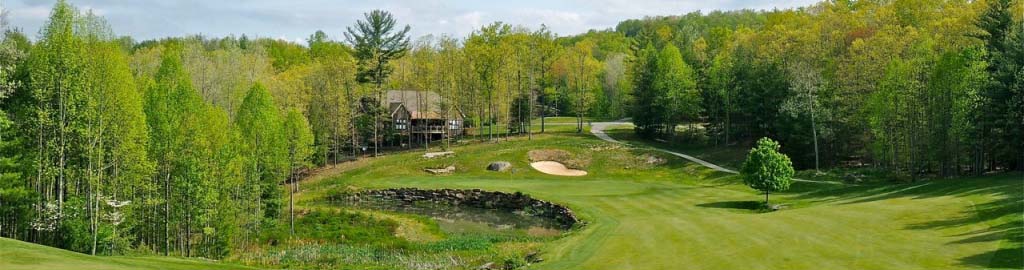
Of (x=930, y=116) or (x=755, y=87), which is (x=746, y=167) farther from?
(x=755, y=87)

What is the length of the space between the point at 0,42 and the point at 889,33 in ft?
201

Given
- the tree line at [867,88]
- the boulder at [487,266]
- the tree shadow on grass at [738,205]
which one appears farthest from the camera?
the tree line at [867,88]

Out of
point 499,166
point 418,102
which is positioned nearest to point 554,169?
point 499,166

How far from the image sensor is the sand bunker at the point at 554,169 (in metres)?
65.9

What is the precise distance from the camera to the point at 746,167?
44.9 metres

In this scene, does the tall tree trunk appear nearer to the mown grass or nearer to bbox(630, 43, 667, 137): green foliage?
the mown grass

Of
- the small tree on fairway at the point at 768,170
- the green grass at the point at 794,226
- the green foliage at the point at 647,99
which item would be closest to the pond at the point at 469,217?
the green grass at the point at 794,226

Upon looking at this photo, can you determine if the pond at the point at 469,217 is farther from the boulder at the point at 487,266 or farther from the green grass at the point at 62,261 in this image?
the green grass at the point at 62,261

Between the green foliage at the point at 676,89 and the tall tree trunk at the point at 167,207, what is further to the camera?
the green foliage at the point at 676,89

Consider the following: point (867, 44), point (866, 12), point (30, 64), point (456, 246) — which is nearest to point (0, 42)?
point (30, 64)

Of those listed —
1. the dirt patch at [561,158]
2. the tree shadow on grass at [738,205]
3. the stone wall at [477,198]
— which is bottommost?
the stone wall at [477,198]

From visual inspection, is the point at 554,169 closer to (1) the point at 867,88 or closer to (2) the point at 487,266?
(1) the point at 867,88

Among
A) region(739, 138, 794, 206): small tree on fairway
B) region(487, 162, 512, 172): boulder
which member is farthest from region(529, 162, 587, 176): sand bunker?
region(739, 138, 794, 206): small tree on fairway

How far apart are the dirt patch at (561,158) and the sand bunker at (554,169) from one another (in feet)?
2.18
